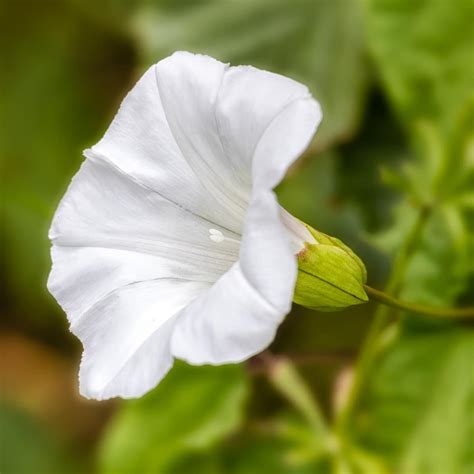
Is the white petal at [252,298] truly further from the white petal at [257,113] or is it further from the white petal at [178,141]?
the white petal at [178,141]

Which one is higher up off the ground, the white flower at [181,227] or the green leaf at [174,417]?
the white flower at [181,227]

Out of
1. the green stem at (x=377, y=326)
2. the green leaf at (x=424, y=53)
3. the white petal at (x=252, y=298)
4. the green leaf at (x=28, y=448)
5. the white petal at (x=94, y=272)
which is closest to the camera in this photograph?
the white petal at (x=252, y=298)

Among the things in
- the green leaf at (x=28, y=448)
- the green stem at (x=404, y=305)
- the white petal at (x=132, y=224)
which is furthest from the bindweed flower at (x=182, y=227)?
the green leaf at (x=28, y=448)

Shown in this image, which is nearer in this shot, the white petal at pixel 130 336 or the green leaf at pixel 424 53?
the white petal at pixel 130 336

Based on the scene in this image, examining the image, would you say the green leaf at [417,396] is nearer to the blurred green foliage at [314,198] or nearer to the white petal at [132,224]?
the blurred green foliage at [314,198]

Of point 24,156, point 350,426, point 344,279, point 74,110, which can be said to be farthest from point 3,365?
point 344,279

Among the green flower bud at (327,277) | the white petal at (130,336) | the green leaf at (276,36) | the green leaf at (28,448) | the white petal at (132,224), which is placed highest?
the green leaf at (276,36)

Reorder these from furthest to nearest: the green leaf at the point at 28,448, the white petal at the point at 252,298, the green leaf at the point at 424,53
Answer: the green leaf at the point at 28,448
the green leaf at the point at 424,53
the white petal at the point at 252,298

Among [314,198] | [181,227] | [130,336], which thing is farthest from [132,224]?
[314,198]
